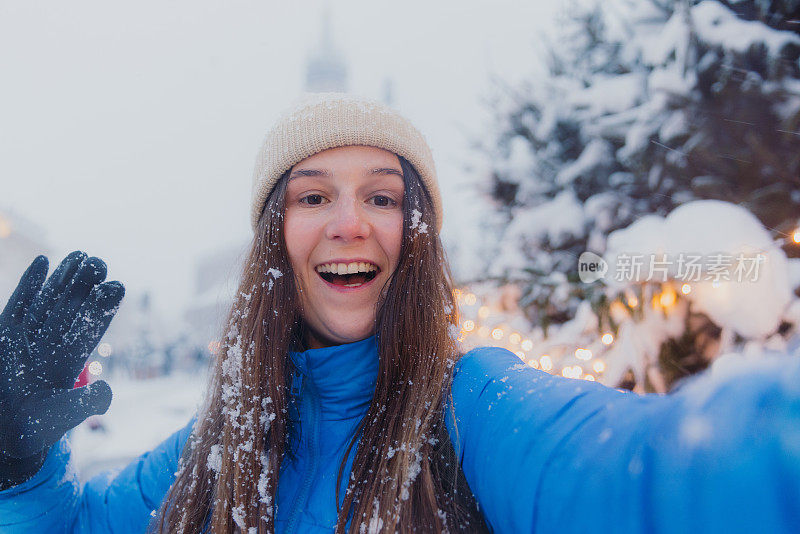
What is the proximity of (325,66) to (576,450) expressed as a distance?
141 ft

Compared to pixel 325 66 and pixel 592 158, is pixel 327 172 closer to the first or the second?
pixel 592 158

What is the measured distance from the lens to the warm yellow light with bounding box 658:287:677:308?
2.23m

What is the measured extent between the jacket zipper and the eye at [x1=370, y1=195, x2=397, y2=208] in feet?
1.76

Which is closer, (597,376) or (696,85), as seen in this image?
(696,85)

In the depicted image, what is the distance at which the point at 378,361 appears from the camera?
47.6 inches

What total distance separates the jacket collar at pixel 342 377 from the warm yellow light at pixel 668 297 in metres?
1.75

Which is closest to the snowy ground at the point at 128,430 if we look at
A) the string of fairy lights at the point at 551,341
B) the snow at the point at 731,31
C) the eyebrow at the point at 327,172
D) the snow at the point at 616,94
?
the string of fairy lights at the point at 551,341

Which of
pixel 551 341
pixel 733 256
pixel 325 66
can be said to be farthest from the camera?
pixel 325 66

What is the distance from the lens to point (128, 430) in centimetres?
834

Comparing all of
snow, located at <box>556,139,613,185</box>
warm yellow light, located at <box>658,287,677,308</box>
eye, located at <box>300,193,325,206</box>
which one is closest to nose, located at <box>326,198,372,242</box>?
eye, located at <box>300,193,325,206</box>

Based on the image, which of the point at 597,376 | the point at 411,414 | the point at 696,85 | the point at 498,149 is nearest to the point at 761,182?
the point at 696,85

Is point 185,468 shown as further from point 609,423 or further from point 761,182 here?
point 761,182

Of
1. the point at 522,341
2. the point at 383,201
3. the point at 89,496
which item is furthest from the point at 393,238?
the point at 522,341

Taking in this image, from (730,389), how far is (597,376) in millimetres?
2501
